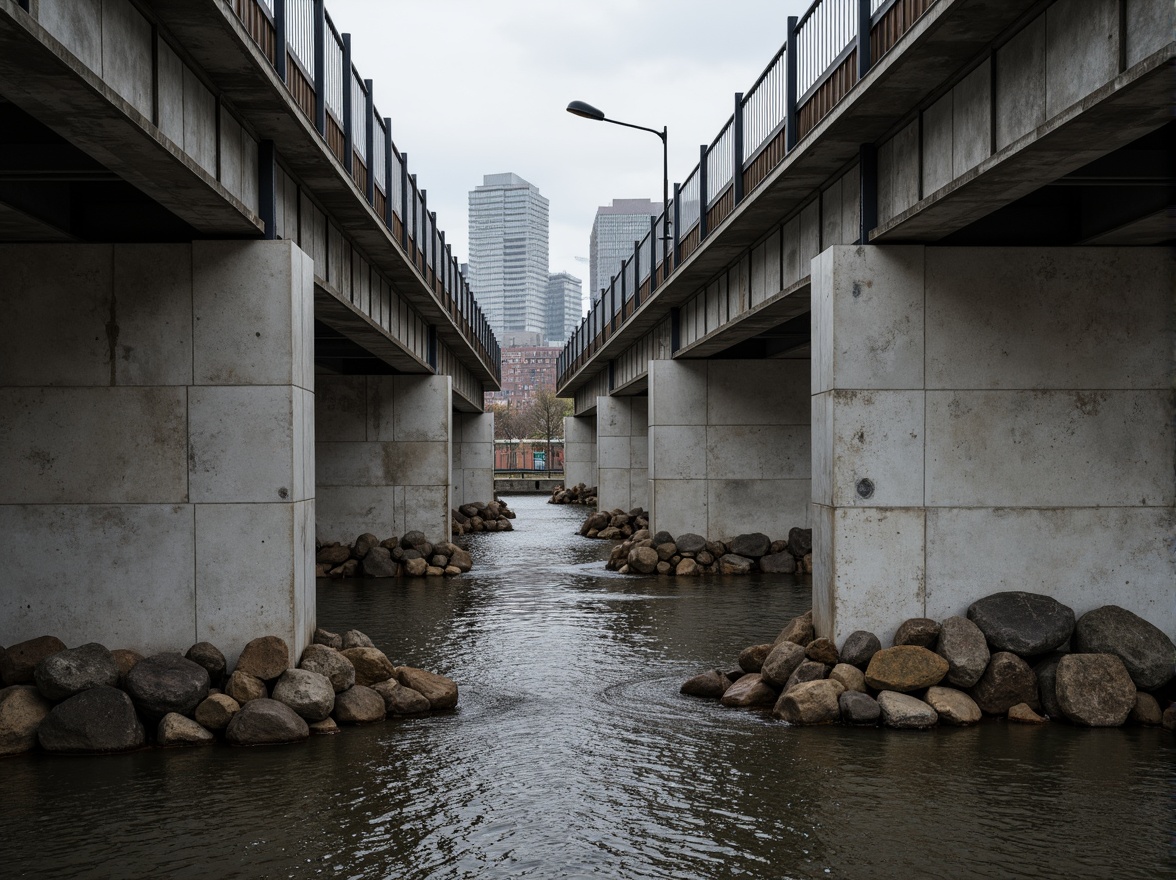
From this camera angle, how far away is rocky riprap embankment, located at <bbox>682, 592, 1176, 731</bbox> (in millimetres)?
11828

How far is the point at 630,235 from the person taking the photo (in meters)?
180

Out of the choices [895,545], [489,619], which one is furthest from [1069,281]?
[489,619]

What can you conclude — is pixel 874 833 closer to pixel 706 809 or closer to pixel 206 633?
pixel 706 809

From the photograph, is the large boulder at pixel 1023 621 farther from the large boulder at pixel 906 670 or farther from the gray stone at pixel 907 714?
the gray stone at pixel 907 714

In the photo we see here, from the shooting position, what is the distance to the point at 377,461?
29.7 m

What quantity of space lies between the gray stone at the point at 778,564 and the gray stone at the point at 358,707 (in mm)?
15404

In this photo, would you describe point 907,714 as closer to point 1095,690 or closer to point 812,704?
point 812,704

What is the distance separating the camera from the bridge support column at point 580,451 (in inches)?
2685

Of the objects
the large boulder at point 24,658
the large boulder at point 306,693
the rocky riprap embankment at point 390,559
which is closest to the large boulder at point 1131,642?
the large boulder at point 306,693

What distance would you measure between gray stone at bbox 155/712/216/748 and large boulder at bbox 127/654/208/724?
5.6 inches

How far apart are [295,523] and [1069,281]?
32.0ft

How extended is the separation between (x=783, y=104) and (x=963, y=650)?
829 cm

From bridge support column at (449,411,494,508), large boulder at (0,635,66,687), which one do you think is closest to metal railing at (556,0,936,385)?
large boulder at (0,635,66,687)

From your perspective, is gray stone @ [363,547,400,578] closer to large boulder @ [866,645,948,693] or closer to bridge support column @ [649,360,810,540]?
bridge support column @ [649,360,810,540]
